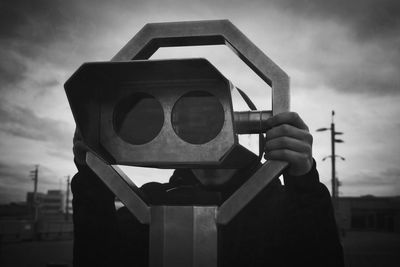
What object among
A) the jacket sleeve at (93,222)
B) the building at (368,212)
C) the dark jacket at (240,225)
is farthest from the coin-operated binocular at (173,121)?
the building at (368,212)

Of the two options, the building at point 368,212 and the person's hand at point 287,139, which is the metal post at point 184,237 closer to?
the person's hand at point 287,139

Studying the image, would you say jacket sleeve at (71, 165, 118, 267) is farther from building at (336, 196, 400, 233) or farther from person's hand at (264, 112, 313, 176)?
building at (336, 196, 400, 233)

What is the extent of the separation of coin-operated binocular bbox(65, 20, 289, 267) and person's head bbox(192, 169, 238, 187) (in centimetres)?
31

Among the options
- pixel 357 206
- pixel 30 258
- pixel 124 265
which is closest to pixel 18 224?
pixel 30 258

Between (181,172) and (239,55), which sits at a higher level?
(239,55)

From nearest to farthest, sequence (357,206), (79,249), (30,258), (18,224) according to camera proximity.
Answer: (79,249)
(30,258)
(18,224)
(357,206)

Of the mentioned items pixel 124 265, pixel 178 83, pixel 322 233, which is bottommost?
pixel 124 265

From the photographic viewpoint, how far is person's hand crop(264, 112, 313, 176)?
1.12 meters

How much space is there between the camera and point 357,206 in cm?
4094

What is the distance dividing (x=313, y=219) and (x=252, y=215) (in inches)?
19.8

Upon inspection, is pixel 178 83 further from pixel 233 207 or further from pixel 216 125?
pixel 233 207

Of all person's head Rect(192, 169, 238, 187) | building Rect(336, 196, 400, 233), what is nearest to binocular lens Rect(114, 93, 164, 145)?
person's head Rect(192, 169, 238, 187)

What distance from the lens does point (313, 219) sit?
63.2 inches

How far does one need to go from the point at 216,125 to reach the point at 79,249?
3.41 feet
